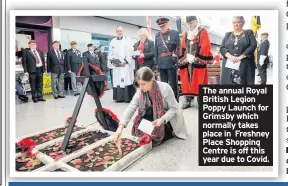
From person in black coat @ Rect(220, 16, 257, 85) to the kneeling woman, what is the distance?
28cm

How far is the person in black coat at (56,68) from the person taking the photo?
4.61 ft

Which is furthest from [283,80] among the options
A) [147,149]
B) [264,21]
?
[147,149]

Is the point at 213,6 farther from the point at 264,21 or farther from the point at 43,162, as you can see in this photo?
the point at 43,162

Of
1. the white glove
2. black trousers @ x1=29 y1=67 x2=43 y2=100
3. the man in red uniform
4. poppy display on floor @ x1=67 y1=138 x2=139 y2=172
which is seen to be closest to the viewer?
poppy display on floor @ x1=67 y1=138 x2=139 y2=172

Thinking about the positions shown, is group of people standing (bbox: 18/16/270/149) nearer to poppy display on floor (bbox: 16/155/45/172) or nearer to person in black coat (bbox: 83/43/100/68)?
person in black coat (bbox: 83/43/100/68)

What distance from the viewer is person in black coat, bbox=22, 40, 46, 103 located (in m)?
1.39

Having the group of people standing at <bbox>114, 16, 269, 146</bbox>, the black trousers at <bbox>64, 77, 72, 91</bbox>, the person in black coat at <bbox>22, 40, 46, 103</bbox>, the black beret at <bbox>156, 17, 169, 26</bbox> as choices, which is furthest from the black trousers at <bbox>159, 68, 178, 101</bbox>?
the person in black coat at <bbox>22, 40, 46, 103</bbox>

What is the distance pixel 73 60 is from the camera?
4.54 ft

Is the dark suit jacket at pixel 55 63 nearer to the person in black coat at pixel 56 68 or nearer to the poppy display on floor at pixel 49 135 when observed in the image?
the person in black coat at pixel 56 68

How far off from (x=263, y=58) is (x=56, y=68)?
1.12m

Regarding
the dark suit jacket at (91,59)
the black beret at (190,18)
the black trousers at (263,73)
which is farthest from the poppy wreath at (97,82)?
the black trousers at (263,73)

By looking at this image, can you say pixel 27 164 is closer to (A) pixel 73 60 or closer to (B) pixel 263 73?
(A) pixel 73 60

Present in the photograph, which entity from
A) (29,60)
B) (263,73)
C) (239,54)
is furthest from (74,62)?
(263,73)
